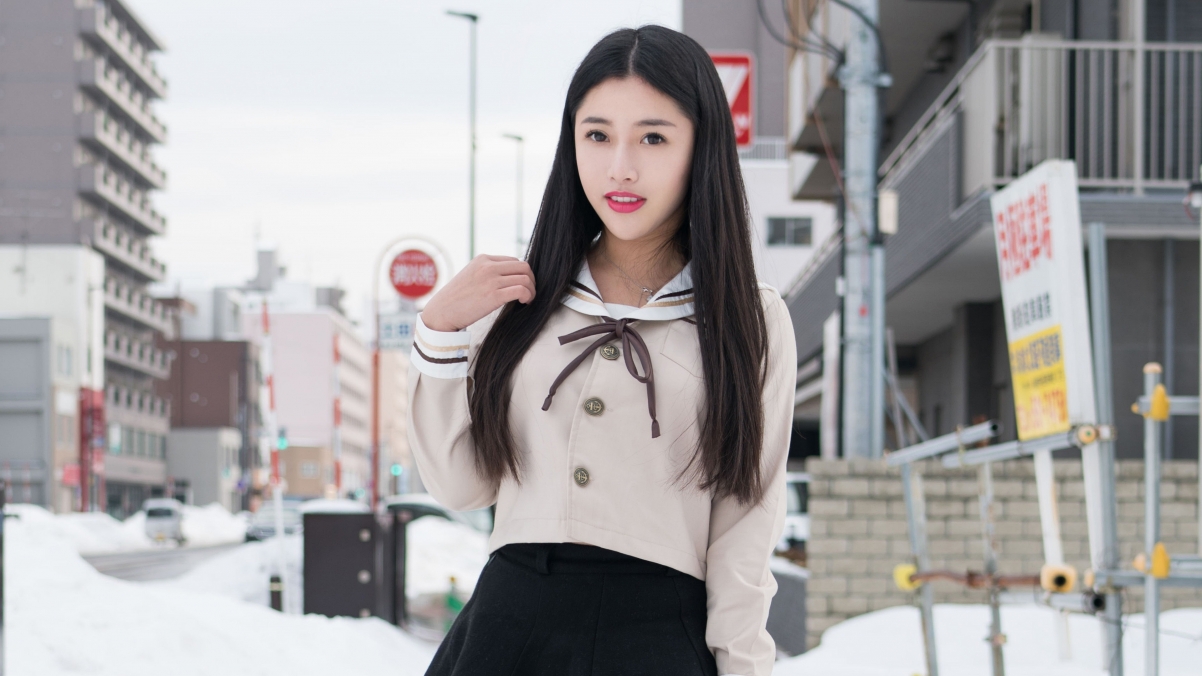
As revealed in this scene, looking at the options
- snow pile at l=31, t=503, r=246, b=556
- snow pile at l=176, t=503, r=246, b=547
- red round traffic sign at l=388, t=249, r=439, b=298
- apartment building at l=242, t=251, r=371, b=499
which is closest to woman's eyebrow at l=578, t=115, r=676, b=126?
red round traffic sign at l=388, t=249, r=439, b=298

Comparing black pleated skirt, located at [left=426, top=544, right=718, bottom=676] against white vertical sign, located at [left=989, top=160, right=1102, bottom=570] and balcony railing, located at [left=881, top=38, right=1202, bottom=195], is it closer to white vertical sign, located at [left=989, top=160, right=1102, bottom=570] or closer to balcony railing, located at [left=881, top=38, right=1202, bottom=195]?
white vertical sign, located at [left=989, top=160, right=1102, bottom=570]

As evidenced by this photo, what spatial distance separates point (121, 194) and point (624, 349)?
231 ft

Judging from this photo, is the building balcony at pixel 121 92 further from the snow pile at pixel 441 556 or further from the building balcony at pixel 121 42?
the snow pile at pixel 441 556

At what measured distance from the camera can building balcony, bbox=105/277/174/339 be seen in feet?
219

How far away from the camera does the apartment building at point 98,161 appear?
205ft

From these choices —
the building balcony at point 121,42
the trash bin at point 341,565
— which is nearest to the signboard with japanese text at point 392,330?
the trash bin at point 341,565

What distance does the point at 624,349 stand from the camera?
2139 millimetres

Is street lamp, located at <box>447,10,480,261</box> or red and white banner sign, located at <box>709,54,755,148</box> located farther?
street lamp, located at <box>447,10,480,261</box>

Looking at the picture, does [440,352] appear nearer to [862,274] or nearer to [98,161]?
[862,274]

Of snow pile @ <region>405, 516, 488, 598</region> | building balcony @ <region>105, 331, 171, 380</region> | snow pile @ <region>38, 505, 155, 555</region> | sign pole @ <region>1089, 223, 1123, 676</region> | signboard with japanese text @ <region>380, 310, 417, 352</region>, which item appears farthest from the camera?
building balcony @ <region>105, 331, 171, 380</region>

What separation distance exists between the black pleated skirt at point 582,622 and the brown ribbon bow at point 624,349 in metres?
0.24

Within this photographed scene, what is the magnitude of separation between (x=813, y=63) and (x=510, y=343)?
1521cm

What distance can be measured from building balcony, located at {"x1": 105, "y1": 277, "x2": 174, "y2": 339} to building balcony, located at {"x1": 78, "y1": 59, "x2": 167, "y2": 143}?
9.09 metres

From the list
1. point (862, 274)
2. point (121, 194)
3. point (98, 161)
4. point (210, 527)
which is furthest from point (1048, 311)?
point (121, 194)
